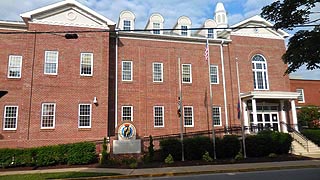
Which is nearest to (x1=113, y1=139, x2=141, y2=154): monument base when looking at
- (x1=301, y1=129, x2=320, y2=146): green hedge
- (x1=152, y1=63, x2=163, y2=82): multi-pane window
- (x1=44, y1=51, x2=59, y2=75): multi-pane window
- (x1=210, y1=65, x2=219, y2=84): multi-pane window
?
(x1=152, y1=63, x2=163, y2=82): multi-pane window

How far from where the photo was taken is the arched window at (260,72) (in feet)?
99.5

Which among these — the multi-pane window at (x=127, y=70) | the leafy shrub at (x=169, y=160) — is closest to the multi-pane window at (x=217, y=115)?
the multi-pane window at (x=127, y=70)

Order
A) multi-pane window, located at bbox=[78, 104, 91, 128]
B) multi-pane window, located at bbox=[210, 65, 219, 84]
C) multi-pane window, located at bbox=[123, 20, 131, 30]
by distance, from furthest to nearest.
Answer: multi-pane window, located at bbox=[210, 65, 219, 84]
multi-pane window, located at bbox=[123, 20, 131, 30]
multi-pane window, located at bbox=[78, 104, 91, 128]

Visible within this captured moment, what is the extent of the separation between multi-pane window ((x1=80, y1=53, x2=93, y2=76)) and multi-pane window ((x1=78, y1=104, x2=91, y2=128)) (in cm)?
286

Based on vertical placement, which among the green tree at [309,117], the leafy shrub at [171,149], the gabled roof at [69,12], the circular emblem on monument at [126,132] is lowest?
the leafy shrub at [171,149]

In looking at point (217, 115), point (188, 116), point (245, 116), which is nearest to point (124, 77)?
point (188, 116)

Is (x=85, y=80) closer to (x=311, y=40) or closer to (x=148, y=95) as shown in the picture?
(x=148, y=95)

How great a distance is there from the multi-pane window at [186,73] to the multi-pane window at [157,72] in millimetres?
2262

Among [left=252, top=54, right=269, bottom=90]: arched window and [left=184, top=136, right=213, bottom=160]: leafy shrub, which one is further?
[left=252, top=54, right=269, bottom=90]: arched window

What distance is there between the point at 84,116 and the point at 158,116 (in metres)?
6.82

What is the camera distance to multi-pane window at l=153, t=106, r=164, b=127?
87.7 ft

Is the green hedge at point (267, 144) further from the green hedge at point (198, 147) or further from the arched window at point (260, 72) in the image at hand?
the arched window at point (260, 72)

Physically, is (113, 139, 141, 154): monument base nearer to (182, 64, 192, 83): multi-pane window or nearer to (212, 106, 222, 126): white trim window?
(182, 64, 192, 83): multi-pane window

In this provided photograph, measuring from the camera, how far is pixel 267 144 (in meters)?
21.6
